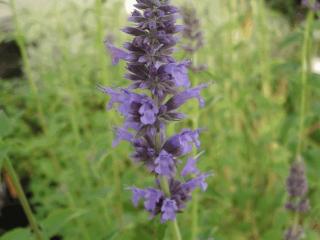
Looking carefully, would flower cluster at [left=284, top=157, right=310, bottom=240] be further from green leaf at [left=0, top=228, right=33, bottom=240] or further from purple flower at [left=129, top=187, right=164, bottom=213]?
green leaf at [left=0, top=228, right=33, bottom=240]

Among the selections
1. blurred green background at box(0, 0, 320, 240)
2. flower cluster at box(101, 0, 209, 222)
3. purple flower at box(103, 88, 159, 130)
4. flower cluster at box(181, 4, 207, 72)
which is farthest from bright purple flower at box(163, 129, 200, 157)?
flower cluster at box(181, 4, 207, 72)

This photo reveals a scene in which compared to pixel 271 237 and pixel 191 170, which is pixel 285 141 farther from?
pixel 191 170

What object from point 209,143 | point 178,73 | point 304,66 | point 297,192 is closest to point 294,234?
point 297,192

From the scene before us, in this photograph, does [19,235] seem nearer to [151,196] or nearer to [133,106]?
[151,196]

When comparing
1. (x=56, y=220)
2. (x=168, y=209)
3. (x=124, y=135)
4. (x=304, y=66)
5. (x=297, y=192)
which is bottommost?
(x=297, y=192)

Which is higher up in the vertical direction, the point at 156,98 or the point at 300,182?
the point at 156,98

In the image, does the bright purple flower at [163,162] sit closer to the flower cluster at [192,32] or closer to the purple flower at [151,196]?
the purple flower at [151,196]

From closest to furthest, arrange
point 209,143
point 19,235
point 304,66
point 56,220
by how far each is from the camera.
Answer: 1. point 19,235
2. point 56,220
3. point 304,66
4. point 209,143
